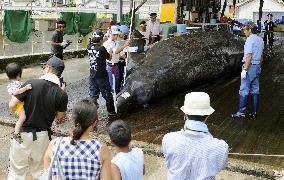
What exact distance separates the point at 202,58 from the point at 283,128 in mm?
3884

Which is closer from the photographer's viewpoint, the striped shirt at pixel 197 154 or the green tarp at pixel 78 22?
the striped shirt at pixel 197 154

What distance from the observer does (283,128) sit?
25.6 ft

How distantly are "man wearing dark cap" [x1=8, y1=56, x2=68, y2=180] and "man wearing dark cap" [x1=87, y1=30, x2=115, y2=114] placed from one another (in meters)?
3.22

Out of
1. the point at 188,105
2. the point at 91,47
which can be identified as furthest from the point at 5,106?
the point at 188,105

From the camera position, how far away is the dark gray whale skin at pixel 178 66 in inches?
357

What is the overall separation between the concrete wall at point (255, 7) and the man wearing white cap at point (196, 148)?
57.6m

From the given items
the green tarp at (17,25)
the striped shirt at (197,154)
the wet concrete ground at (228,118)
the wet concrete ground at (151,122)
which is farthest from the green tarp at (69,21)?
the striped shirt at (197,154)

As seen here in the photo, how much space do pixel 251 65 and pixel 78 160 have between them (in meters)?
5.73

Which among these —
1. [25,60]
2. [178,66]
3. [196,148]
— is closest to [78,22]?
[25,60]

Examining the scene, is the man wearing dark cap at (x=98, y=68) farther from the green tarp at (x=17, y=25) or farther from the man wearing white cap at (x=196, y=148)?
the green tarp at (x=17, y=25)

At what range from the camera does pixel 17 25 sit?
52.3ft

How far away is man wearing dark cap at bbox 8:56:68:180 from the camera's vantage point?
4.57 m

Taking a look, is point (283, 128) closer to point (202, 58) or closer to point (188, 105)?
point (202, 58)

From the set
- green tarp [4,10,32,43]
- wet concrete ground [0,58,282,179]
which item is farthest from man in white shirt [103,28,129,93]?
green tarp [4,10,32,43]
